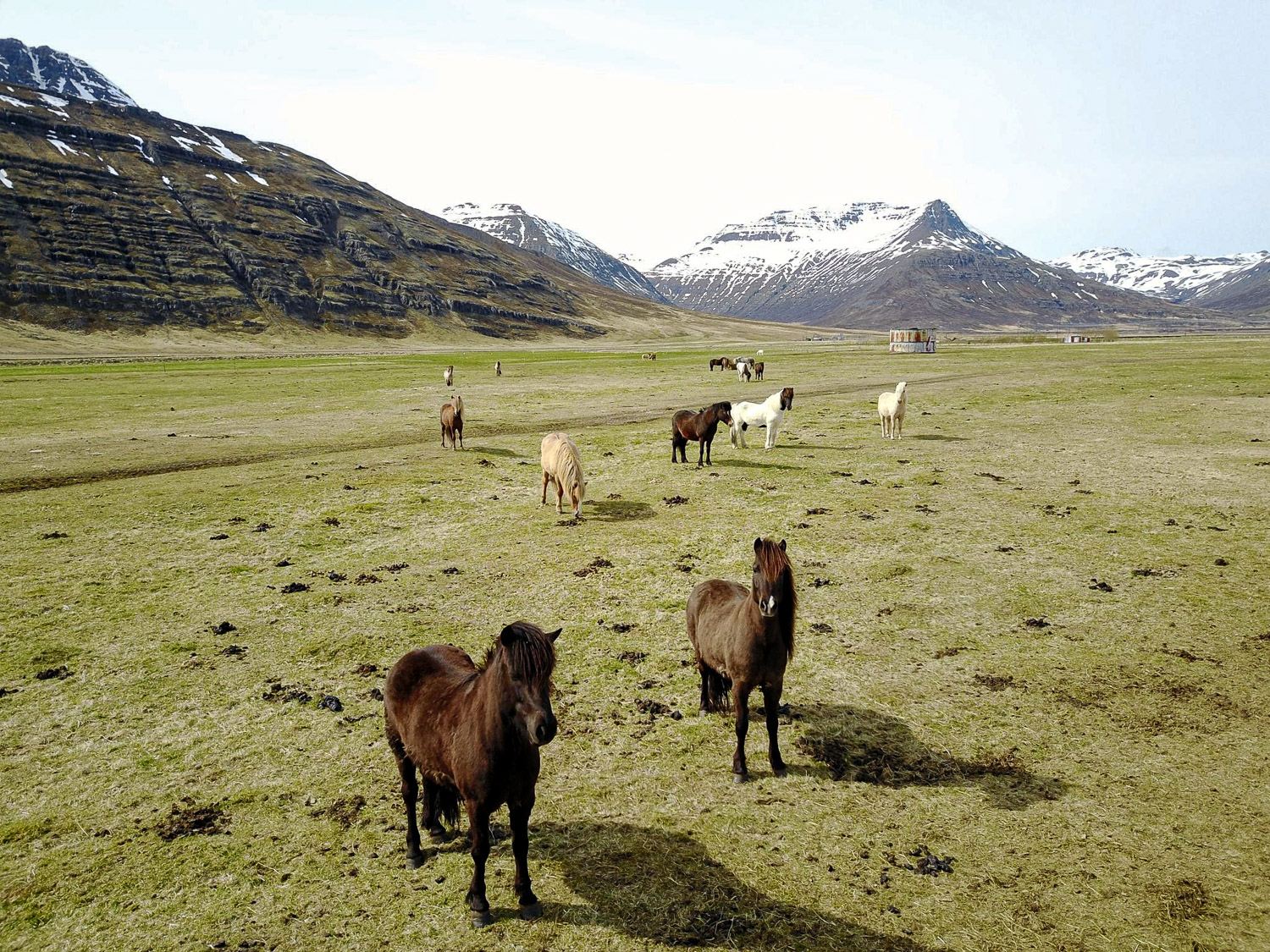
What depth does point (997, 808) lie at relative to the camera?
293 inches

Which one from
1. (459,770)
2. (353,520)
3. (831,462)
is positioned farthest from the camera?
(831,462)

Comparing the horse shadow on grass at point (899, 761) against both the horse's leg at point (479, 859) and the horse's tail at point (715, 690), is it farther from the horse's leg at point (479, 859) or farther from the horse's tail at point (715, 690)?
the horse's leg at point (479, 859)

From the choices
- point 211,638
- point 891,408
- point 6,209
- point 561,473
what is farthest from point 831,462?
point 6,209

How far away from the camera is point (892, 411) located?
92.7 ft

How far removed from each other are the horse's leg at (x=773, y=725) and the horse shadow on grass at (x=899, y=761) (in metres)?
0.59

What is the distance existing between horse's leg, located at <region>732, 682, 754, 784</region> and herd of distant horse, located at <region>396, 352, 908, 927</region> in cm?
1

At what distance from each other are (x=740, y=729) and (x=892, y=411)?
2278cm

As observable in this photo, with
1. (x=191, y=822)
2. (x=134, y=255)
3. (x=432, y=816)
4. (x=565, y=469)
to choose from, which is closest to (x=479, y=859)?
(x=432, y=816)

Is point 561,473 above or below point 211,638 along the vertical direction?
above

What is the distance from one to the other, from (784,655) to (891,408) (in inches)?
878

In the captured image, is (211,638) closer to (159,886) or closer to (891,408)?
(159,886)

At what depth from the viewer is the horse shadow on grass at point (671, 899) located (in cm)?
591

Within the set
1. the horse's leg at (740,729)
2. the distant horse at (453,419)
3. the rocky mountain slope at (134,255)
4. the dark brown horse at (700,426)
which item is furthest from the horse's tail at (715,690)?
the rocky mountain slope at (134,255)

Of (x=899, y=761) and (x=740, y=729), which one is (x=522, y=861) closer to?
(x=740, y=729)
